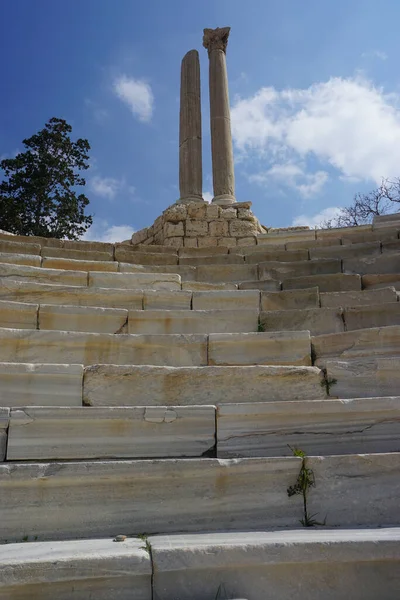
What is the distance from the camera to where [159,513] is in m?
2.84

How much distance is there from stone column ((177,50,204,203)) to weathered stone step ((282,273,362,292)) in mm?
7623

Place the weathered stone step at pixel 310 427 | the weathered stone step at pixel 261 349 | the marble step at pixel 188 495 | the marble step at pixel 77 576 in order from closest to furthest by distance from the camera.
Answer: the marble step at pixel 77 576
the marble step at pixel 188 495
the weathered stone step at pixel 310 427
the weathered stone step at pixel 261 349

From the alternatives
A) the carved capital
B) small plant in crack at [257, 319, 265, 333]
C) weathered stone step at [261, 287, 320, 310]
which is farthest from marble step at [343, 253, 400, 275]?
the carved capital

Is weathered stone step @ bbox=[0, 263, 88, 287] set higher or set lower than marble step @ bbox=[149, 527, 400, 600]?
higher

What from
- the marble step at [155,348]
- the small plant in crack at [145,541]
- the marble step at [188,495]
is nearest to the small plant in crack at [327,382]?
the marble step at [155,348]

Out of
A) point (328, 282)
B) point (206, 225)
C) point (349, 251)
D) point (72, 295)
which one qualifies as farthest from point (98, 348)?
point (206, 225)

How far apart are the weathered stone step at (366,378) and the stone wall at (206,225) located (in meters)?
8.54

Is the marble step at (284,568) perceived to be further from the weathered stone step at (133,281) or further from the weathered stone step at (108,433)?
the weathered stone step at (133,281)

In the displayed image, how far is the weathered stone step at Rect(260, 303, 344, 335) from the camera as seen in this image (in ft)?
16.5

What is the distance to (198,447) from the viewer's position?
10.9 ft

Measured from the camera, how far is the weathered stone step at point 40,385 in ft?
11.9

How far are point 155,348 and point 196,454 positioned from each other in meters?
1.27

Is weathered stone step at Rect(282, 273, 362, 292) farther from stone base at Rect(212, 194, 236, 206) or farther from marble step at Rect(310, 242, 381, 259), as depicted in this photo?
stone base at Rect(212, 194, 236, 206)

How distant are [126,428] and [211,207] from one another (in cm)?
1007
